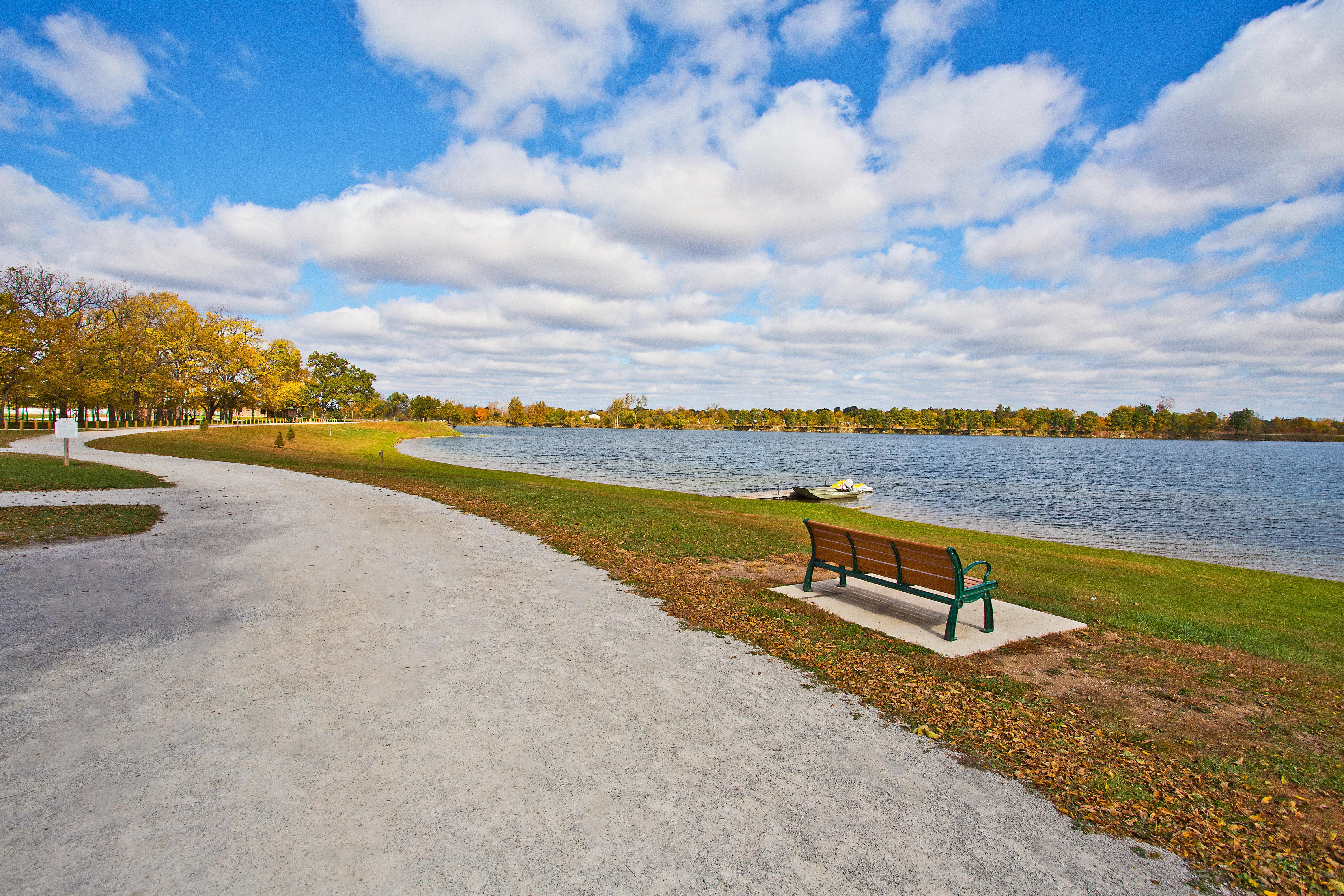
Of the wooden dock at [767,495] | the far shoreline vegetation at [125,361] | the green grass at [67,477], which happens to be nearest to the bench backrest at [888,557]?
the wooden dock at [767,495]

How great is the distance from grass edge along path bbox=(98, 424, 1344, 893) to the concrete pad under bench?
1.03 ft

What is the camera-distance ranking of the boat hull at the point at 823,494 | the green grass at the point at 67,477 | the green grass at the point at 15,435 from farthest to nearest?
the green grass at the point at 15,435 → the boat hull at the point at 823,494 → the green grass at the point at 67,477

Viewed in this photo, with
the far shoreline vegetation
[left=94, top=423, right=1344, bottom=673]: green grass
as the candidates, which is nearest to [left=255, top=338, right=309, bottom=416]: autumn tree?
the far shoreline vegetation

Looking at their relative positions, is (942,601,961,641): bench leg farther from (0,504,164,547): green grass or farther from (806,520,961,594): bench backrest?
(0,504,164,547): green grass

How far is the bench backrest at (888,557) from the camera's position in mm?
7188

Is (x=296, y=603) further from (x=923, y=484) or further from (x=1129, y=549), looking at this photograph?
(x=923, y=484)

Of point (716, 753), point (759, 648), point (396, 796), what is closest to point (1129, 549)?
point (759, 648)

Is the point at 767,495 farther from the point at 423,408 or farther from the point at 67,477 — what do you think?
the point at 423,408

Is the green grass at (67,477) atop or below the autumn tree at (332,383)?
below

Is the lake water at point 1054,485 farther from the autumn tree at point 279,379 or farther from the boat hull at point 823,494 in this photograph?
the autumn tree at point 279,379

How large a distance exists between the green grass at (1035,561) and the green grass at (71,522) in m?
7.71

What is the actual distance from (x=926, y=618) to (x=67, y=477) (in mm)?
23592

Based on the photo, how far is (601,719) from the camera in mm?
4773

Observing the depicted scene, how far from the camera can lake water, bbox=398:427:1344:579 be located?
23.2 metres
